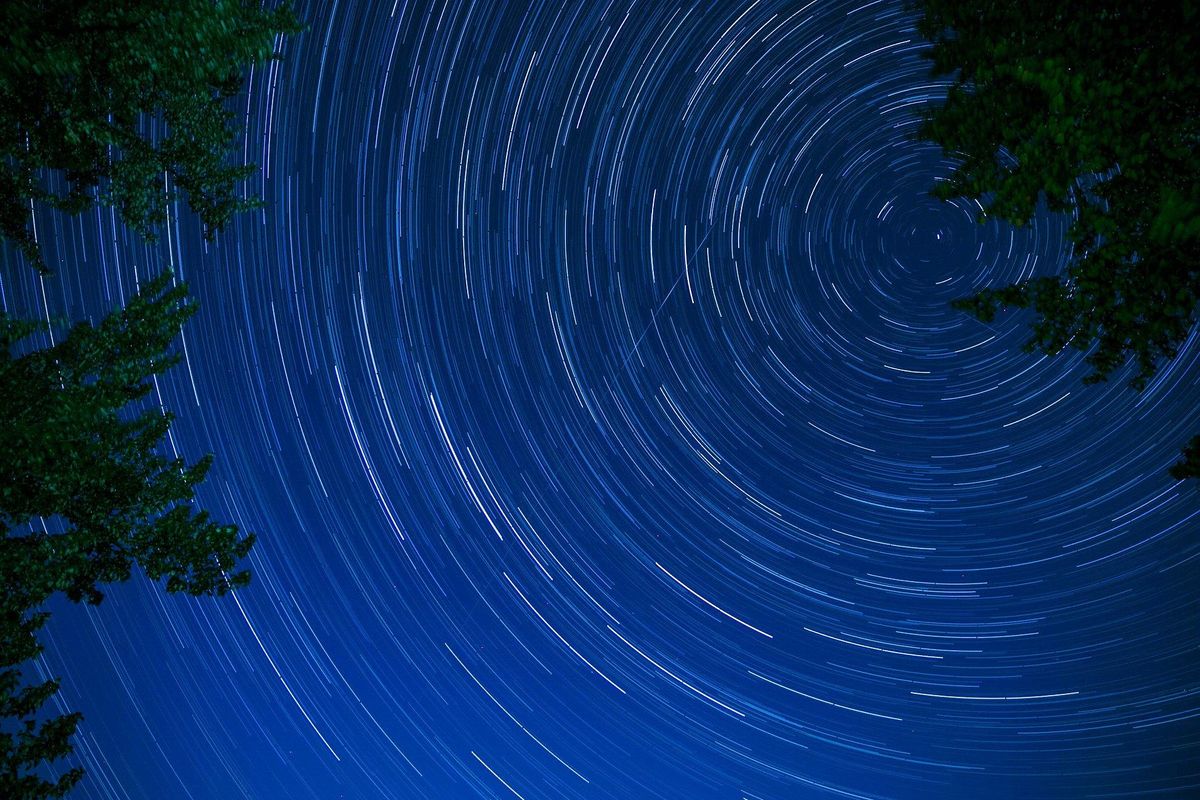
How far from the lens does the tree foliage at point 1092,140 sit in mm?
3283

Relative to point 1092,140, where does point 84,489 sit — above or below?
below

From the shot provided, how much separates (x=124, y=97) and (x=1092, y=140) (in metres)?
6.62

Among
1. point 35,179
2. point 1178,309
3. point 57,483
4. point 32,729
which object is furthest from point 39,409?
point 1178,309

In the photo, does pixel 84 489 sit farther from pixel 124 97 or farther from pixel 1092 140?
pixel 1092 140

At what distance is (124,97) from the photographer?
4570 millimetres

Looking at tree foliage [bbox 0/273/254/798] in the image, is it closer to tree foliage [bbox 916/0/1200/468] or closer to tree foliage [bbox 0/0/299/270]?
tree foliage [bbox 0/0/299/270]

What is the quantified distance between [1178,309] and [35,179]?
349 inches

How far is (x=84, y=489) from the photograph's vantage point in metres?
4.93

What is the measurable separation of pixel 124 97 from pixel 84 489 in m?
3.14

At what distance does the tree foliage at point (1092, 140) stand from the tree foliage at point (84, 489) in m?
6.59

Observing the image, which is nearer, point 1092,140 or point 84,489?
point 1092,140

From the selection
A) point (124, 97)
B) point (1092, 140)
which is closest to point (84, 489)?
point (124, 97)

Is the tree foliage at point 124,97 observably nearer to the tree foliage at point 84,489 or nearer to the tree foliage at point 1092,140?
the tree foliage at point 84,489

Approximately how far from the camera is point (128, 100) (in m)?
4.64
